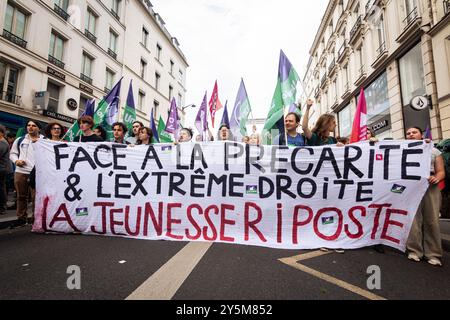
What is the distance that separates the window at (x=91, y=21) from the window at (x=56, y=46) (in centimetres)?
232

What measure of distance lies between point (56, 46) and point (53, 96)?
275 cm

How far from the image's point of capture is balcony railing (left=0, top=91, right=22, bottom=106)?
10.9m

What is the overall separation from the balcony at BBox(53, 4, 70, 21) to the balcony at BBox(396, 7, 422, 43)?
16955 mm

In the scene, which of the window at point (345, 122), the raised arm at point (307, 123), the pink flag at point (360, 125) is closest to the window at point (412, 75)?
the window at point (345, 122)

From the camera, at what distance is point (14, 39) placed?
1124 centimetres

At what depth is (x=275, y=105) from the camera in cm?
507

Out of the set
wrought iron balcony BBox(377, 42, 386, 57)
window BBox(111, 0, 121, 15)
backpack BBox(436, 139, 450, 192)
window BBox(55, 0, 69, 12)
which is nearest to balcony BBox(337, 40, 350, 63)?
wrought iron balcony BBox(377, 42, 386, 57)

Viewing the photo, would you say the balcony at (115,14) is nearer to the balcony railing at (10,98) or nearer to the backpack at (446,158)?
the balcony railing at (10,98)

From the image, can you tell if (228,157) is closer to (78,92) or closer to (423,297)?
(423,297)

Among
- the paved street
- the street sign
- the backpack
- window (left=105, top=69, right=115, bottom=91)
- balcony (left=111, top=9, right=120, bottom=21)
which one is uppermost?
balcony (left=111, top=9, right=120, bottom=21)

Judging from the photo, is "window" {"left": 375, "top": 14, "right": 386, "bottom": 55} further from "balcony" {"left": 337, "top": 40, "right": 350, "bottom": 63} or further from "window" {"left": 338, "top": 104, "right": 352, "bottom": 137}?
"window" {"left": 338, "top": 104, "right": 352, "bottom": 137}

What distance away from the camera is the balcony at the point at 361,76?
1408 centimetres

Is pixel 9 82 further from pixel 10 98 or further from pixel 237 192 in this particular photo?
pixel 237 192
